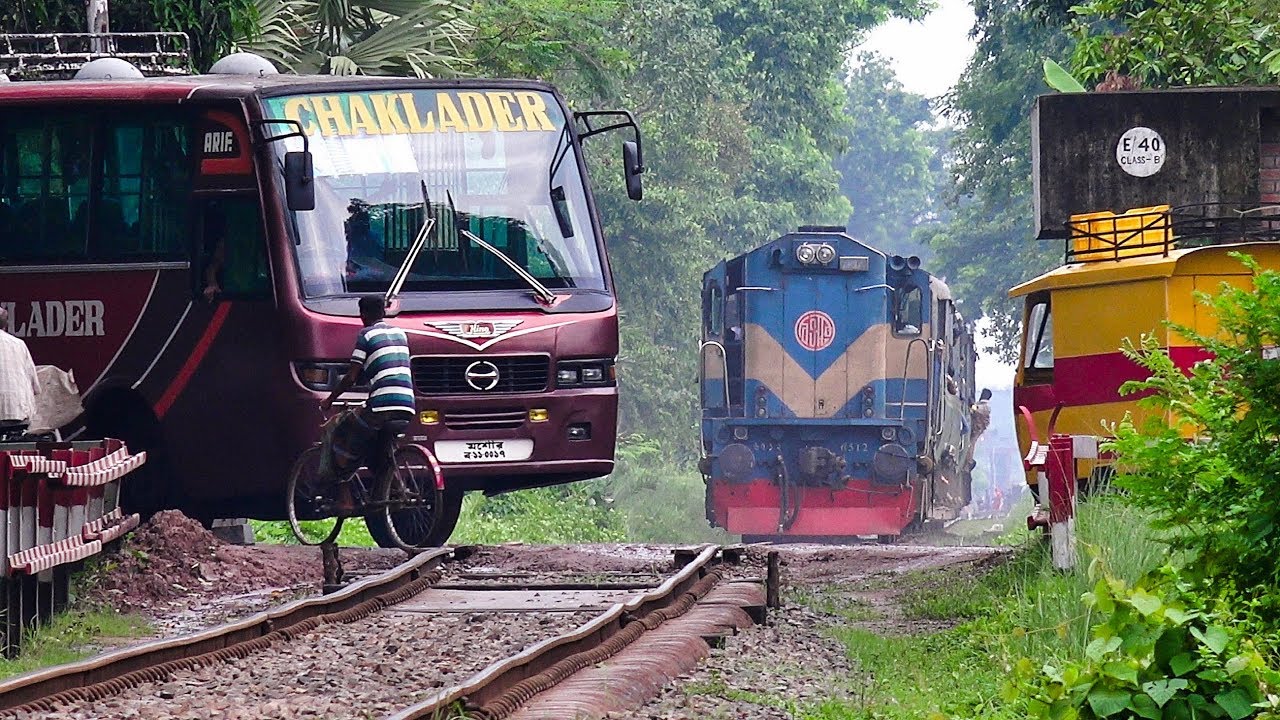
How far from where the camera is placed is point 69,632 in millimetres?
10844

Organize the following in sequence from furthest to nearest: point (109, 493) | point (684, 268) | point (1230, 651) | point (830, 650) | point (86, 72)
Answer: point (684, 268) < point (86, 72) < point (109, 493) < point (830, 650) < point (1230, 651)

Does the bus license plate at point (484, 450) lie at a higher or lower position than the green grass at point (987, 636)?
higher

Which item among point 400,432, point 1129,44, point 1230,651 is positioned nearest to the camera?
point 1230,651

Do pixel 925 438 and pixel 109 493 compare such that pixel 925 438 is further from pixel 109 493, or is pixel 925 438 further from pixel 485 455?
pixel 109 493

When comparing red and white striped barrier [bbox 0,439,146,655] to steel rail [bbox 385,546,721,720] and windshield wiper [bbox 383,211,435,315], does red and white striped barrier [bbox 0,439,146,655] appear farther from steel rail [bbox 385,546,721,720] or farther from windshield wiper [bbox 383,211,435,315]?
steel rail [bbox 385,546,721,720]

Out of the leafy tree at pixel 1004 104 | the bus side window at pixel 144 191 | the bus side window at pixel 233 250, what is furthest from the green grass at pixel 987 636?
the leafy tree at pixel 1004 104

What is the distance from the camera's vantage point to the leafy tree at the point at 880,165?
269 feet

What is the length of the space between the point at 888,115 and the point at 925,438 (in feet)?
204

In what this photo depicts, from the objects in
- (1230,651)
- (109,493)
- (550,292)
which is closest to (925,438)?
(550,292)

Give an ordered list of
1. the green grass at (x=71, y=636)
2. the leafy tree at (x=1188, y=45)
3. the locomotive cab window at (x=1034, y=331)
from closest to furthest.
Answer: the green grass at (x=71, y=636), the locomotive cab window at (x=1034, y=331), the leafy tree at (x=1188, y=45)

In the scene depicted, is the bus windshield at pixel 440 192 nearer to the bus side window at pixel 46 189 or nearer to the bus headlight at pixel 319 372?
the bus headlight at pixel 319 372

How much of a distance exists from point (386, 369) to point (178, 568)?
6.24ft

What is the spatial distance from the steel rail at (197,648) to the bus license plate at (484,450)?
6.97ft

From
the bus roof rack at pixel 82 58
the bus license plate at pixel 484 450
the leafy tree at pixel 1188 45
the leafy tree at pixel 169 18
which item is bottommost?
the bus license plate at pixel 484 450
